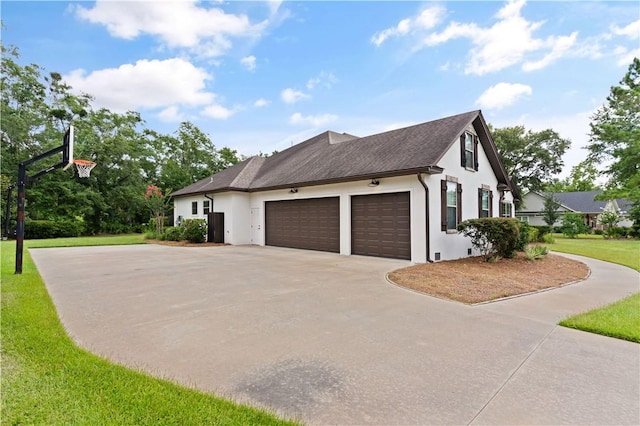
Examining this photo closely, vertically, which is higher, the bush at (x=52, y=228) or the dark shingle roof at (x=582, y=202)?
the dark shingle roof at (x=582, y=202)

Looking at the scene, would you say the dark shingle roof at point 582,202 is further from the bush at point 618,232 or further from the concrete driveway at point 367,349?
the concrete driveway at point 367,349

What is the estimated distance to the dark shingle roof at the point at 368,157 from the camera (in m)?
10.9

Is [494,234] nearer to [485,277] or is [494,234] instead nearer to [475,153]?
[485,277]

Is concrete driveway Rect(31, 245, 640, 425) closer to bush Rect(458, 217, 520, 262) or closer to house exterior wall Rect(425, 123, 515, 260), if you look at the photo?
bush Rect(458, 217, 520, 262)

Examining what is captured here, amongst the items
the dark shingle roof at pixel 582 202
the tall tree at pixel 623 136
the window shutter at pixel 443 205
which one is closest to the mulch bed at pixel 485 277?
the window shutter at pixel 443 205

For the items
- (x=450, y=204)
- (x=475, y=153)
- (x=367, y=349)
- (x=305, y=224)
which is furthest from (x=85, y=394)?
(x=475, y=153)

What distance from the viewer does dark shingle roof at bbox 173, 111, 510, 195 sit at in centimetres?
1090

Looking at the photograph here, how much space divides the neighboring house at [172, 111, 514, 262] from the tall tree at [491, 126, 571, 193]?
20976 mm

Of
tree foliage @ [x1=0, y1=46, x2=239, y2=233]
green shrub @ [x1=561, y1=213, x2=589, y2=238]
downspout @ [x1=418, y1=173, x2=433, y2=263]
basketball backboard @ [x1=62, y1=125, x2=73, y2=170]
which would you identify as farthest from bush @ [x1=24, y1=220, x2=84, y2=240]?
green shrub @ [x1=561, y1=213, x2=589, y2=238]

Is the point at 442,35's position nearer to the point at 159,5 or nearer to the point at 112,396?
the point at 159,5

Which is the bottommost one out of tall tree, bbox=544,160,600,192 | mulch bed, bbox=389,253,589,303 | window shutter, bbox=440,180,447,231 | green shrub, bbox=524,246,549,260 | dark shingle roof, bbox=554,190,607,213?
mulch bed, bbox=389,253,589,303

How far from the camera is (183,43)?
Result: 1489cm

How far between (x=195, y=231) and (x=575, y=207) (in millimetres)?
43152

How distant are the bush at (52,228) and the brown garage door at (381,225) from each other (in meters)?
22.7
